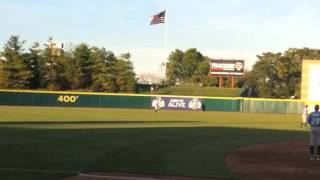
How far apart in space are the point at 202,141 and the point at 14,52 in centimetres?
8033

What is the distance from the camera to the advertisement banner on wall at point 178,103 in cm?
8031

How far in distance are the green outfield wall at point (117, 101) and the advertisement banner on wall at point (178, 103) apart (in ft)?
3.40

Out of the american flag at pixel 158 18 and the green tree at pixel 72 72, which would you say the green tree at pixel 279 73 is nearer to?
the green tree at pixel 72 72

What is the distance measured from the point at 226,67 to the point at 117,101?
31.6 m

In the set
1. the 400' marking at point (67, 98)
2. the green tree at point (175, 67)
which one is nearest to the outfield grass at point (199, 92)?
the 400' marking at point (67, 98)

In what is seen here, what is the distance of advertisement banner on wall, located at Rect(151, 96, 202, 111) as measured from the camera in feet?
263

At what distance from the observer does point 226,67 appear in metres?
106

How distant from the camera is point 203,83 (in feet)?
430

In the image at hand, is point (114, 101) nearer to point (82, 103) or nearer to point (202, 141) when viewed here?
point (82, 103)

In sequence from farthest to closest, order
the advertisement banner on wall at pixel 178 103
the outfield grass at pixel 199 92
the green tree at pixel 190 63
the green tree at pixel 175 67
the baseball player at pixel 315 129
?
the green tree at pixel 175 67 → the green tree at pixel 190 63 → the outfield grass at pixel 199 92 → the advertisement banner on wall at pixel 178 103 → the baseball player at pixel 315 129

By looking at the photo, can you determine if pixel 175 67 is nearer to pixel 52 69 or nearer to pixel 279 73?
pixel 279 73

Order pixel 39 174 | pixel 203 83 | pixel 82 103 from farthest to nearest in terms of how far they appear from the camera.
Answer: pixel 203 83 < pixel 82 103 < pixel 39 174

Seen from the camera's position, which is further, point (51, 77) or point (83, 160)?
point (51, 77)

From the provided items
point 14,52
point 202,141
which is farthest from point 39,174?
point 14,52
